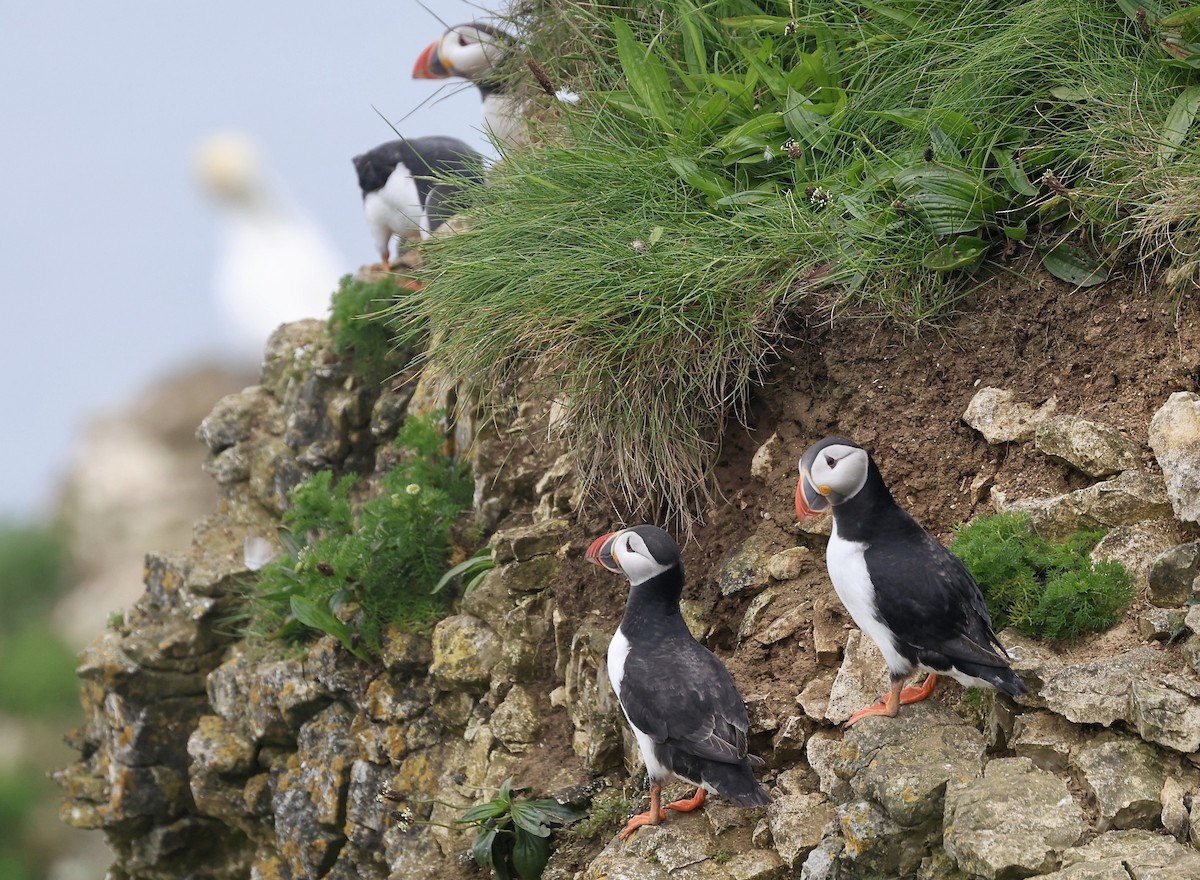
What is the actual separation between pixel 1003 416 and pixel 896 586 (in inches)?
44.3

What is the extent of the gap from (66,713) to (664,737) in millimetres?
12064

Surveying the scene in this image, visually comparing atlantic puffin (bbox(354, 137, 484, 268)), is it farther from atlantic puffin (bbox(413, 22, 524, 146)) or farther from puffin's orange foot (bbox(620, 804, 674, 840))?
puffin's orange foot (bbox(620, 804, 674, 840))

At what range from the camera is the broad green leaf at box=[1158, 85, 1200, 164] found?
4316 mm

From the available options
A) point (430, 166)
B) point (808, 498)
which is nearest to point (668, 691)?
point (808, 498)

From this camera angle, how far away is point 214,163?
16.0 meters

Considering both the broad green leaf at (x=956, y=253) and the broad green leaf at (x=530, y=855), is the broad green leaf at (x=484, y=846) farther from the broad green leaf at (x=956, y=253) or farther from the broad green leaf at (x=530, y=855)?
the broad green leaf at (x=956, y=253)

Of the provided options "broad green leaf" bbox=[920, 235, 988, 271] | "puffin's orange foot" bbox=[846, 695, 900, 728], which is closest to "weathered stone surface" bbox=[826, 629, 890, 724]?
"puffin's orange foot" bbox=[846, 695, 900, 728]

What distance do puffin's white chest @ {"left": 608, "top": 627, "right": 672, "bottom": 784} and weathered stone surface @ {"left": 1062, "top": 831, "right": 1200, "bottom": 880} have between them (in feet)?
4.45

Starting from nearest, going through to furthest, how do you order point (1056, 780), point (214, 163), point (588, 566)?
point (1056, 780) < point (588, 566) < point (214, 163)

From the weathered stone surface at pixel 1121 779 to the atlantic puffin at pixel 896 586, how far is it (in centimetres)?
26

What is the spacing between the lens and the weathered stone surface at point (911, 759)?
3422mm

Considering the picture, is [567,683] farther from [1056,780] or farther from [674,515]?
[1056,780]

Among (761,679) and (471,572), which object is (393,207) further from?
(761,679)

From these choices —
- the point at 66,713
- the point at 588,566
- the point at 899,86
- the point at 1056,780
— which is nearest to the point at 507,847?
the point at 588,566
